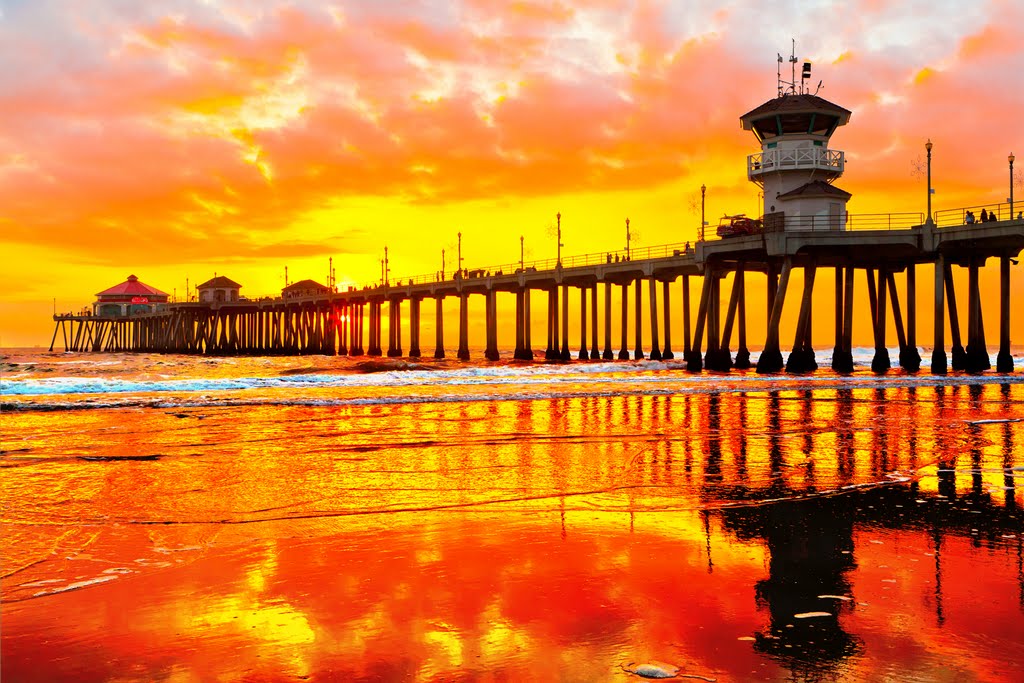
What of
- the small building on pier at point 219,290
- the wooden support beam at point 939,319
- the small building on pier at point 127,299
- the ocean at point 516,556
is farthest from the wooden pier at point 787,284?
the small building on pier at point 127,299

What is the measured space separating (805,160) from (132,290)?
140 meters

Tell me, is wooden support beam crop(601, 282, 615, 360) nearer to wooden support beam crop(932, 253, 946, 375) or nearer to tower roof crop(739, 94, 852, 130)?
tower roof crop(739, 94, 852, 130)

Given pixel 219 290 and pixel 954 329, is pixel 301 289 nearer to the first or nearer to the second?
pixel 219 290

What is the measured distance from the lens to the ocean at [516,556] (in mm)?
4414

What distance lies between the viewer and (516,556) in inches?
257

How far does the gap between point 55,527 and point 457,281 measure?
6480 centimetres

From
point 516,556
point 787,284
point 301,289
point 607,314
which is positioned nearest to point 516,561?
point 516,556

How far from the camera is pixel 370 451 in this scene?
13328 millimetres

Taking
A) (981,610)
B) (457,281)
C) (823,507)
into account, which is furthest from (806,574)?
(457,281)

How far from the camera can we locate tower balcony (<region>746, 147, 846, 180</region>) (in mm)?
46750

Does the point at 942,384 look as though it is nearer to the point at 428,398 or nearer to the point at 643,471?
the point at 428,398

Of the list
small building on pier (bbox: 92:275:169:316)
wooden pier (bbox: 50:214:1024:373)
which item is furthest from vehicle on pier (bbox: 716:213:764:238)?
small building on pier (bbox: 92:275:169:316)

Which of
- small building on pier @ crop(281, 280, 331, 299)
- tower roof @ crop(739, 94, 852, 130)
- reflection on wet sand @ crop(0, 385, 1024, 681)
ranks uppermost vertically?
tower roof @ crop(739, 94, 852, 130)

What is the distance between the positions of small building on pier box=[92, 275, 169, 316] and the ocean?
487ft
